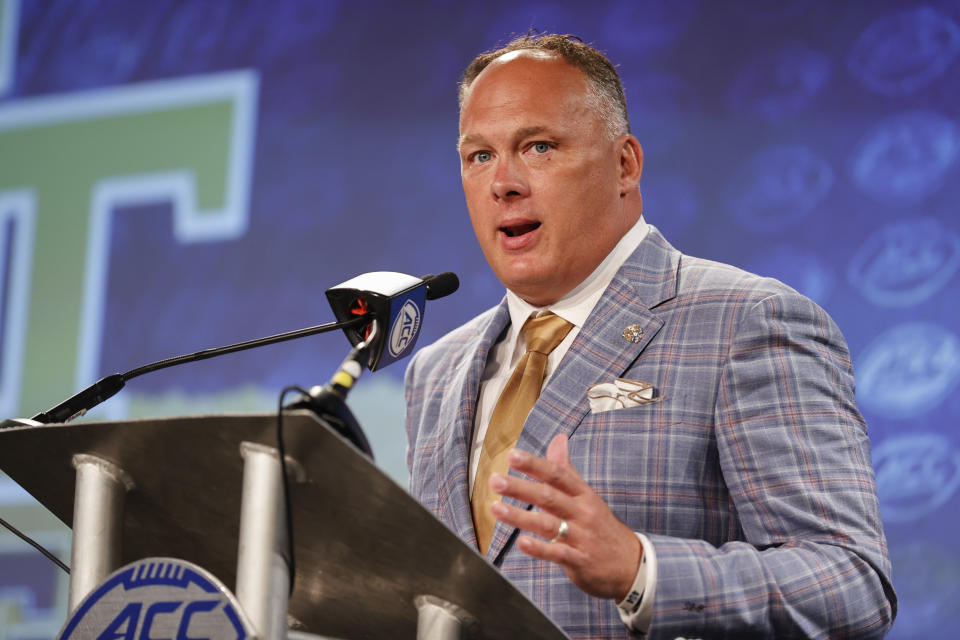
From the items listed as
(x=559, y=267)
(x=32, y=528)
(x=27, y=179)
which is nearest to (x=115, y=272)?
(x=27, y=179)

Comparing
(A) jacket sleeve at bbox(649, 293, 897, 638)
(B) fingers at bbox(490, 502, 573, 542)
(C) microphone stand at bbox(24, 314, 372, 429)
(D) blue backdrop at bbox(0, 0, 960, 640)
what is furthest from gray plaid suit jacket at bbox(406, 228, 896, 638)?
(D) blue backdrop at bbox(0, 0, 960, 640)

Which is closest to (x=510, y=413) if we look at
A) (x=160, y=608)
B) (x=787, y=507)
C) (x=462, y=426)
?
(x=462, y=426)

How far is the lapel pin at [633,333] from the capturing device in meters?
1.82

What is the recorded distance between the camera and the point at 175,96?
3697 mm

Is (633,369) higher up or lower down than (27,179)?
lower down

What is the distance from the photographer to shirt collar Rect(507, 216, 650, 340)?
6.56 ft

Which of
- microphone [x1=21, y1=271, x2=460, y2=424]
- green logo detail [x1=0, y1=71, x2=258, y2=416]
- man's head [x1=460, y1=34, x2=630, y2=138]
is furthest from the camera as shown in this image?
green logo detail [x1=0, y1=71, x2=258, y2=416]

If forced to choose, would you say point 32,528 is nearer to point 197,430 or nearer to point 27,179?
point 27,179

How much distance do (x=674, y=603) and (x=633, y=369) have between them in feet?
1.95

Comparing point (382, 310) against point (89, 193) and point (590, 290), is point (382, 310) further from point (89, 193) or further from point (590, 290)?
point (89, 193)

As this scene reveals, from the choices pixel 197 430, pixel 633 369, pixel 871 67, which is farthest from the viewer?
pixel 871 67

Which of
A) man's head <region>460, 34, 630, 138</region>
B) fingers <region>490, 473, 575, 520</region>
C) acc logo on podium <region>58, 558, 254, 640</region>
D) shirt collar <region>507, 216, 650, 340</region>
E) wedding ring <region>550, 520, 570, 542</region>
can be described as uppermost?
man's head <region>460, 34, 630, 138</region>

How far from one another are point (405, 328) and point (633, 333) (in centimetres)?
52

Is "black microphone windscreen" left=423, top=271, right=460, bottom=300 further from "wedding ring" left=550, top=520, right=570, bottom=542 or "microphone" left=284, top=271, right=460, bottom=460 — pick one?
"wedding ring" left=550, top=520, right=570, bottom=542
